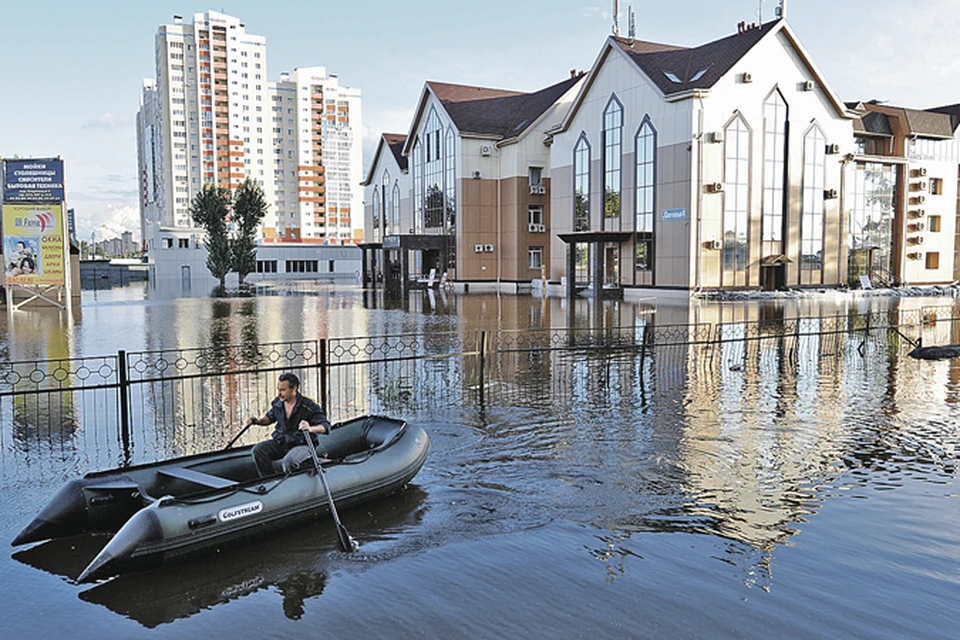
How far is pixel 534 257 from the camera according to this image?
47.6 m

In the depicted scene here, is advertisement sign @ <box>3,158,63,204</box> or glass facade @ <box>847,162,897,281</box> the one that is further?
glass facade @ <box>847,162,897,281</box>

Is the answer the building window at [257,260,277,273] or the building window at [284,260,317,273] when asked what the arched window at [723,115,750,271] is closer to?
the building window at [257,260,277,273]

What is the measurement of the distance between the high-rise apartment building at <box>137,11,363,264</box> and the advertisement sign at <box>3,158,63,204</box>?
197 ft

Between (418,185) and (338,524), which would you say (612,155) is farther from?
(338,524)

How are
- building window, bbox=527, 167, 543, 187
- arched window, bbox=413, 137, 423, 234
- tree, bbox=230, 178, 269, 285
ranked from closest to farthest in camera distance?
building window, bbox=527, 167, 543, 187, arched window, bbox=413, 137, 423, 234, tree, bbox=230, 178, 269, 285

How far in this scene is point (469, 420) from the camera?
1098cm

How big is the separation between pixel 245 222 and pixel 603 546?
53247mm

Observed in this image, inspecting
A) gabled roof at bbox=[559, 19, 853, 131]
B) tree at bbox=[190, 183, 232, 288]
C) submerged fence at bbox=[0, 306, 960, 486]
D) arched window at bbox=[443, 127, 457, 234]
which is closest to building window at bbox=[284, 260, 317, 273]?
tree at bbox=[190, 183, 232, 288]

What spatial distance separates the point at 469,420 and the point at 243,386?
16.9 ft

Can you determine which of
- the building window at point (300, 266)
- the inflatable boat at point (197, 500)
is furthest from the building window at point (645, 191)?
the building window at point (300, 266)

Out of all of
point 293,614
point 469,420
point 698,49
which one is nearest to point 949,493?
point 469,420

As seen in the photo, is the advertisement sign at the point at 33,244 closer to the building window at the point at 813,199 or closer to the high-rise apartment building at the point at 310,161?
the building window at the point at 813,199

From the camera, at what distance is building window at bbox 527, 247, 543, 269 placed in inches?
1869

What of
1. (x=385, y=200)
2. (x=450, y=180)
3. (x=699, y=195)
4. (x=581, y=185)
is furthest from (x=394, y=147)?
(x=699, y=195)
